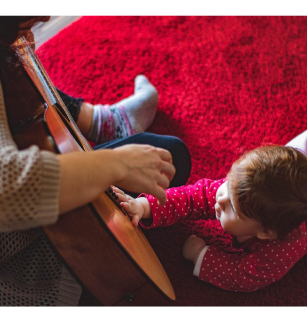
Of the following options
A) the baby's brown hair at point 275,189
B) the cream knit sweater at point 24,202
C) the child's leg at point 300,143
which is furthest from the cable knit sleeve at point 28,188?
the child's leg at point 300,143

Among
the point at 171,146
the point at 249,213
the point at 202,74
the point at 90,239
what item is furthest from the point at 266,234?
the point at 202,74

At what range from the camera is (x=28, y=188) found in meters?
0.45

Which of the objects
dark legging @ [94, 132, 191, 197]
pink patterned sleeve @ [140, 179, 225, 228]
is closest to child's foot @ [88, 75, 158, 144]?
dark legging @ [94, 132, 191, 197]

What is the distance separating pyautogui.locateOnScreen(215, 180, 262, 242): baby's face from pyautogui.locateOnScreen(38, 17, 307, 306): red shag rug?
163 millimetres

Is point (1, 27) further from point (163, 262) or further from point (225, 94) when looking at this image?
point (225, 94)

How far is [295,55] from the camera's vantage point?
1374 millimetres

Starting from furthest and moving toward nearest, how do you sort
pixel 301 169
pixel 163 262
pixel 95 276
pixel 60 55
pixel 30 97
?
pixel 60 55 → pixel 163 262 → pixel 301 169 → pixel 30 97 → pixel 95 276

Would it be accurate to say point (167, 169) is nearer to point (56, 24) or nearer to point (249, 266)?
point (249, 266)

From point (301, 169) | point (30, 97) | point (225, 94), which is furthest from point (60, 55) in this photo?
point (301, 169)

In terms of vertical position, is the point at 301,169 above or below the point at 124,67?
below

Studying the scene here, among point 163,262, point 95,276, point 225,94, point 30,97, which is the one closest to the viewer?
point 95,276

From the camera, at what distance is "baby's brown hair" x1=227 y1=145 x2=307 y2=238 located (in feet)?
2.45

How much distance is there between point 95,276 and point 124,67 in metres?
0.97

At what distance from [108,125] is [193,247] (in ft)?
1.52
